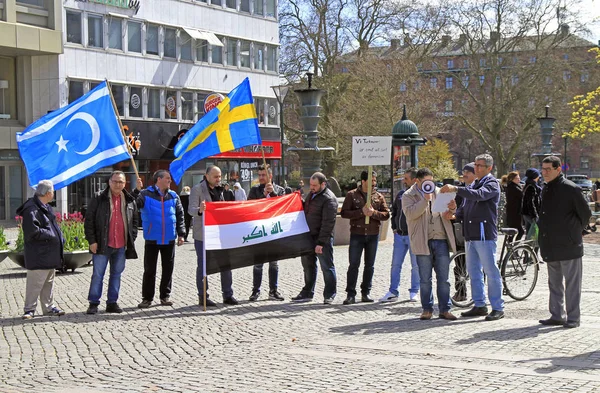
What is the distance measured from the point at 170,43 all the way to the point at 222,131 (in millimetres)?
34308

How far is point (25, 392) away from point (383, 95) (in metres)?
45.8

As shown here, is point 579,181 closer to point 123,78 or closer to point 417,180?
point 123,78

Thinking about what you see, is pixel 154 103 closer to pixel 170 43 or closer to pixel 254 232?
pixel 170 43

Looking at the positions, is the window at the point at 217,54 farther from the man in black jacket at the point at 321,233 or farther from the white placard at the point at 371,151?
the man in black jacket at the point at 321,233

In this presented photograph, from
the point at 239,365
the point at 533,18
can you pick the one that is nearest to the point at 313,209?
the point at 239,365

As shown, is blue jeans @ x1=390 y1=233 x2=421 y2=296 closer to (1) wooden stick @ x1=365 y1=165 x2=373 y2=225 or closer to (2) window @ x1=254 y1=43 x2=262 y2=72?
(1) wooden stick @ x1=365 y1=165 x2=373 y2=225

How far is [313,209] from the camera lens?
13.0 metres

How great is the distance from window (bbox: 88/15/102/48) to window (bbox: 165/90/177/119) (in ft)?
16.3

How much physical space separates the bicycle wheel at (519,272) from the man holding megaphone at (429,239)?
66.5 inches

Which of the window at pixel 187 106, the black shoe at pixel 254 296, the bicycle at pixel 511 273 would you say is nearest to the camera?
the bicycle at pixel 511 273

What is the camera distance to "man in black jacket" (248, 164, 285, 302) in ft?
43.0

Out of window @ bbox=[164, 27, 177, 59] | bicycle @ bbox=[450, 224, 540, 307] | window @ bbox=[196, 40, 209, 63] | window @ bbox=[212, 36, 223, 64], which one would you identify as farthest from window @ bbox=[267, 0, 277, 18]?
bicycle @ bbox=[450, 224, 540, 307]

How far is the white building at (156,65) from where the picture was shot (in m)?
40.7

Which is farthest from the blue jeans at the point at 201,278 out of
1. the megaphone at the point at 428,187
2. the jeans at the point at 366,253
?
the megaphone at the point at 428,187
